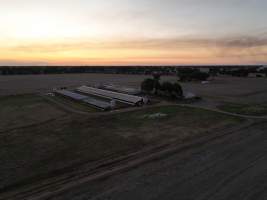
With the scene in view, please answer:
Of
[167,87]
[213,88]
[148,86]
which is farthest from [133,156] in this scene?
[213,88]

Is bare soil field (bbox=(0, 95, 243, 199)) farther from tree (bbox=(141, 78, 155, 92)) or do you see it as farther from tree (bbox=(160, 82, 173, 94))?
tree (bbox=(141, 78, 155, 92))

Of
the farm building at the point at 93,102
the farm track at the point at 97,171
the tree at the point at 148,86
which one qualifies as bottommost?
the farm track at the point at 97,171

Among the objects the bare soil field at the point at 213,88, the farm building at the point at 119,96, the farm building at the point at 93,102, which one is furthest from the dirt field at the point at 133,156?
the bare soil field at the point at 213,88

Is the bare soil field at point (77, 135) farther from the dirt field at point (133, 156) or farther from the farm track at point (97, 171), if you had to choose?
the farm track at point (97, 171)

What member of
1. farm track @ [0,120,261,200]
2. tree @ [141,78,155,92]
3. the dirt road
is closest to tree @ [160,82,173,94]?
tree @ [141,78,155,92]

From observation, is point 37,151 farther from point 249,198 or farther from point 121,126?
point 249,198
